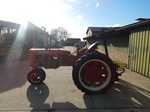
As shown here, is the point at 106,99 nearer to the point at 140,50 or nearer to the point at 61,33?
the point at 140,50

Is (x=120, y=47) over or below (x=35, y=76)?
over

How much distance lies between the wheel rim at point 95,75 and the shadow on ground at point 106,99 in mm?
311

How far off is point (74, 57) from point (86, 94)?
1412 mm

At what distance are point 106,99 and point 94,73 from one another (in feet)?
2.60

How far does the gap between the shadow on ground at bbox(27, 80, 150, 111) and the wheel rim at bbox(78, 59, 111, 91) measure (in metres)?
0.31

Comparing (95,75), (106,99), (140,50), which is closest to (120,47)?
(140,50)

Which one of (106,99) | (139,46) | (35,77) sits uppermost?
(139,46)

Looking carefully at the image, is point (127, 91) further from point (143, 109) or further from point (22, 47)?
point (22, 47)

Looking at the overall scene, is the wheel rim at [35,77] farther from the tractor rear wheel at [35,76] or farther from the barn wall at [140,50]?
the barn wall at [140,50]

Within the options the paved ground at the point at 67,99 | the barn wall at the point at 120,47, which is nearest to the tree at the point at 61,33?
the barn wall at the point at 120,47

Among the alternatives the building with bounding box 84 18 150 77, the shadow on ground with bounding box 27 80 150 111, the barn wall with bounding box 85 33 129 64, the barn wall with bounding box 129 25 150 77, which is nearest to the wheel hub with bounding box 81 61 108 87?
the shadow on ground with bounding box 27 80 150 111

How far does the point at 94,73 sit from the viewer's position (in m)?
4.44

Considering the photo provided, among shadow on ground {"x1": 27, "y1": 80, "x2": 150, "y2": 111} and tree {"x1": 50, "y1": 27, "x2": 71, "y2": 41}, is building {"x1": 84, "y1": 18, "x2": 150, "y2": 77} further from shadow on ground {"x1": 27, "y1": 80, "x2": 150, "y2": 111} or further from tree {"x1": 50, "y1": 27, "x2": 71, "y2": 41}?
tree {"x1": 50, "y1": 27, "x2": 71, "y2": 41}

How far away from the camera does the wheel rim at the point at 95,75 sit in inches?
173
